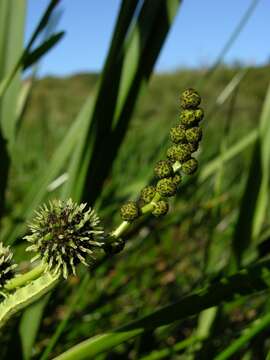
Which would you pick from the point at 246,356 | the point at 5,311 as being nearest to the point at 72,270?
the point at 5,311

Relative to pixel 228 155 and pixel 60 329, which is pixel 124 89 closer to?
pixel 60 329

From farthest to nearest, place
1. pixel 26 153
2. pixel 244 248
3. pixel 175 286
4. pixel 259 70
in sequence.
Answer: pixel 259 70, pixel 26 153, pixel 175 286, pixel 244 248

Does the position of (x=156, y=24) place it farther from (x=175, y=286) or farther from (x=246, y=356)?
(x=175, y=286)

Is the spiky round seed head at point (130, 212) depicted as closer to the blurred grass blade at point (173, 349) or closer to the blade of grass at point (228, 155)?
the blurred grass blade at point (173, 349)

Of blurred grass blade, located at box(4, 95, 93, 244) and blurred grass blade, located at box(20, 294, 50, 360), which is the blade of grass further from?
blurred grass blade, located at box(20, 294, 50, 360)

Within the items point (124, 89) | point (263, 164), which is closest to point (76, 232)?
point (124, 89)

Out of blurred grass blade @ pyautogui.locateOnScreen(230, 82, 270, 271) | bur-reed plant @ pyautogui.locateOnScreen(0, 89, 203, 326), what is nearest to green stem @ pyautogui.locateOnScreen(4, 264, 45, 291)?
bur-reed plant @ pyautogui.locateOnScreen(0, 89, 203, 326)
